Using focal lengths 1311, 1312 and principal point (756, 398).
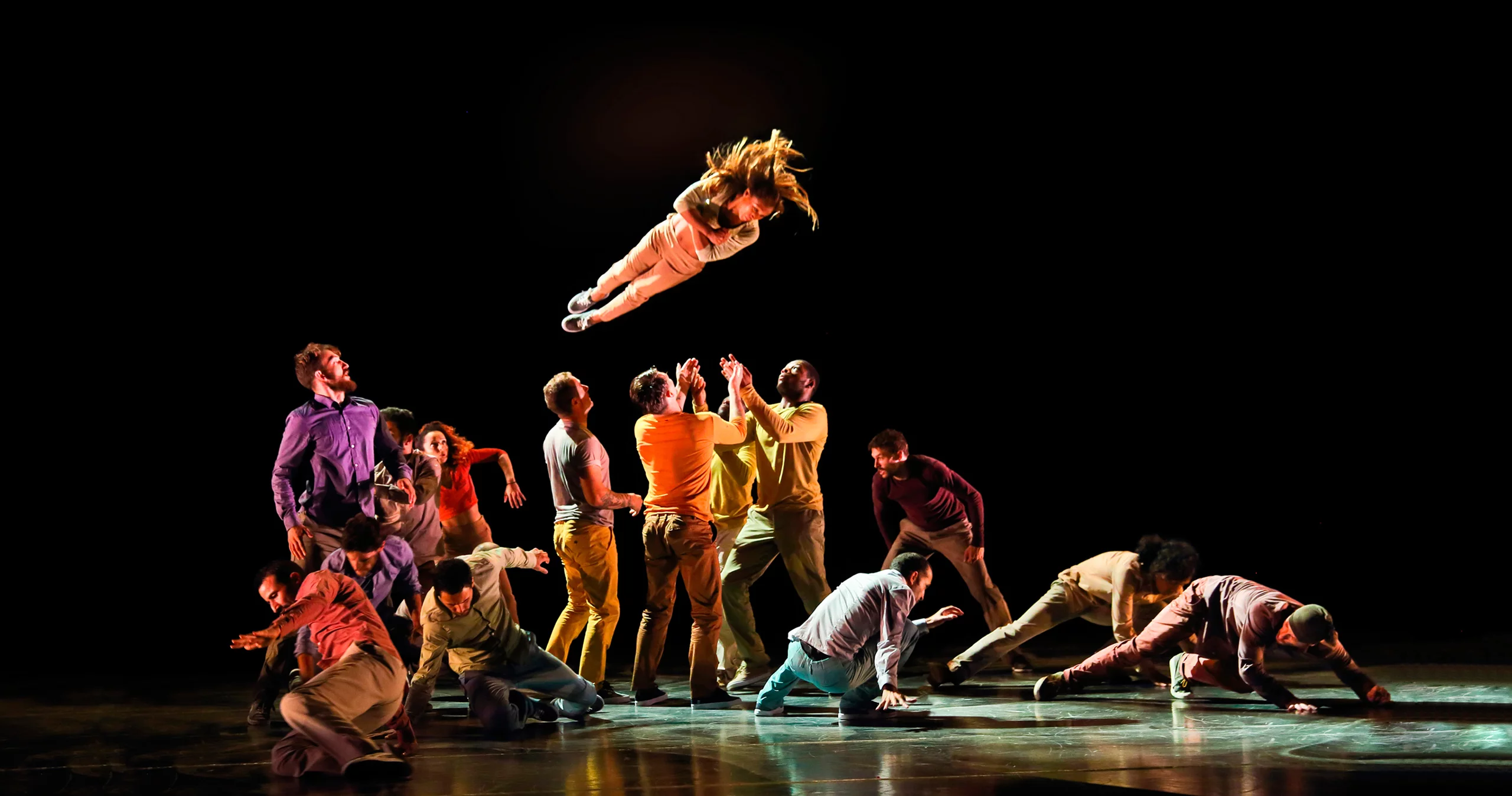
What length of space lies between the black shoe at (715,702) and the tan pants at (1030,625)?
3.59 feet

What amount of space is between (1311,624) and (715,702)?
2.40m

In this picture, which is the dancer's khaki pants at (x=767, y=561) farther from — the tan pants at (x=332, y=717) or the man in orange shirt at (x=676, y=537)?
the tan pants at (x=332, y=717)

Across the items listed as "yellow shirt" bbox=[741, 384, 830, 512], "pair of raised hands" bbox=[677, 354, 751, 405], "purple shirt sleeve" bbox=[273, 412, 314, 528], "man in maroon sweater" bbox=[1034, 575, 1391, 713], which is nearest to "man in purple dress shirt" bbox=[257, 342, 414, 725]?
"purple shirt sleeve" bbox=[273, 412, 314, 528]

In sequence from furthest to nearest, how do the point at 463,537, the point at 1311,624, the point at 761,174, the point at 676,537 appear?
the point at 463,537
the point at 676,537
the point at 761,174
the point at 1311,624

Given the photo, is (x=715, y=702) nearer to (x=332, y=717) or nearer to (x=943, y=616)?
(x=943, y=616)

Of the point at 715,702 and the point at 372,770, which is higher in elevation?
the point at 715,702

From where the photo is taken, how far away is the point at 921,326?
359 inches

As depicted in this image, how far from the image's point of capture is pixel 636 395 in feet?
18.7

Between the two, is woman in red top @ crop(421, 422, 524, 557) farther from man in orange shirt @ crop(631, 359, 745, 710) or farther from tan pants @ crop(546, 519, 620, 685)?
man in orange shirt @ crop(631, 359, 745, 710)

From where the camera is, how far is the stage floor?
382 cm

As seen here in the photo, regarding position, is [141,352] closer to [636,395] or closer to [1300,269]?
[636,395]

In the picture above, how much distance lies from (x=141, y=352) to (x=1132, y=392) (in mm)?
6594

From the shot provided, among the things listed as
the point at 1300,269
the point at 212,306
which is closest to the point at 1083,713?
the point at 1300,269

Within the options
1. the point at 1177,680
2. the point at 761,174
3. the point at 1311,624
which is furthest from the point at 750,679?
the point at 1311,624
